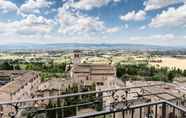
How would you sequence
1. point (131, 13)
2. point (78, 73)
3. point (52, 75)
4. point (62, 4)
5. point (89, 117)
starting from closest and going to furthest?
point (89, 117)
point (62, 4)
point (131, 13)
point (78, 73)
point (52, 75)

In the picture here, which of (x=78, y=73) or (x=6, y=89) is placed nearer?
(x=6, y=89)

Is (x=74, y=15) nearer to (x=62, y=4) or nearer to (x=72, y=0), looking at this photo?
(x=62, y=4)

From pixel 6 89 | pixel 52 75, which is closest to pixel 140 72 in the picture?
pixel 52 75

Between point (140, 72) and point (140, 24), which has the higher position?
point (140, 24)

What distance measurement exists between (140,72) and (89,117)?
31074mm

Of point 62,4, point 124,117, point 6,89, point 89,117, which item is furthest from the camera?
point 62,4

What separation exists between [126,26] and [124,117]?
34420mm

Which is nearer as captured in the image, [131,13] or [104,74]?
[131,13]

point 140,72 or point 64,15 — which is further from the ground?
point 64,15

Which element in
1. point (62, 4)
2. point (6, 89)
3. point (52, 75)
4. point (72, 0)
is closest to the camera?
point (6, 89)

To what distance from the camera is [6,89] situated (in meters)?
16.6

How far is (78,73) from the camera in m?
28.3

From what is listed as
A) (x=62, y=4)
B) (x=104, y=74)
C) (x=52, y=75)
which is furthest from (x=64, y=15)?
(x=52, y=75)

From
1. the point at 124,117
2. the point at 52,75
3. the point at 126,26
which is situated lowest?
the point at 52,75
